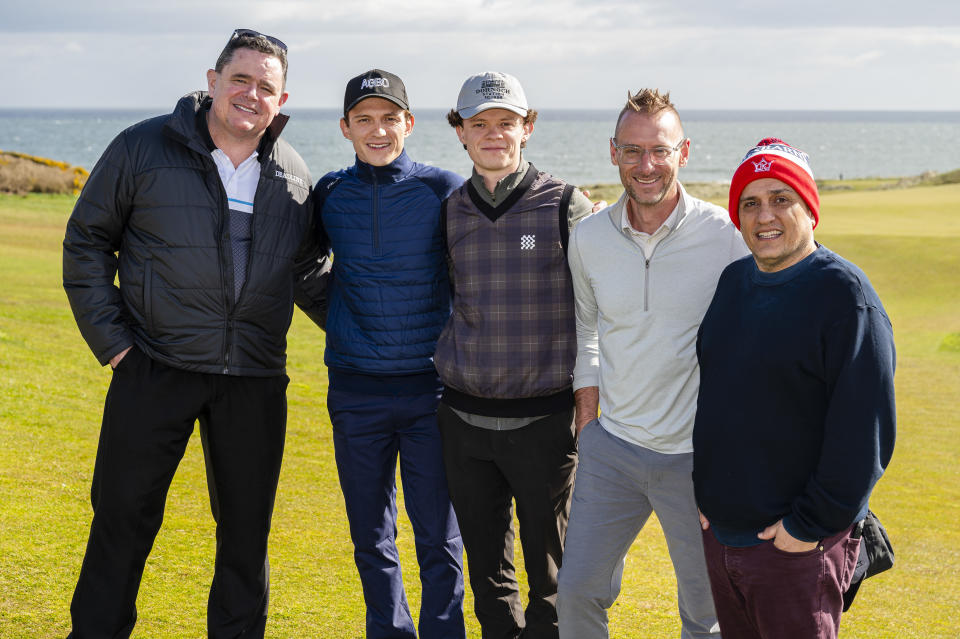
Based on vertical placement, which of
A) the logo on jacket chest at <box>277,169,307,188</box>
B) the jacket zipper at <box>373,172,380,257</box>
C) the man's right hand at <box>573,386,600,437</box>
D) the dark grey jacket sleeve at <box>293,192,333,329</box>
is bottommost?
the man's right hand at <box>573,386,600,437</box>

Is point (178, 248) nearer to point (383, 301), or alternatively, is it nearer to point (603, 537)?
point (383, 301)

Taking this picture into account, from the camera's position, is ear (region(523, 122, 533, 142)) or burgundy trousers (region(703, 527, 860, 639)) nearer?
burgundy trousers (region(703, 527, 860, 639))

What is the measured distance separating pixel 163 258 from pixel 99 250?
28 centimetres

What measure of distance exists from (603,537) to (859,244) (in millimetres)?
17292

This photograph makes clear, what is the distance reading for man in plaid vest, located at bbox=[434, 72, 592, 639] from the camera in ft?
12.8

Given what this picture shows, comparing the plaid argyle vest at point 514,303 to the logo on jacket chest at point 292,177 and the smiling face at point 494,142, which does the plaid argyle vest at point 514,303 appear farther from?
the logo on jacket chest at point 292,177

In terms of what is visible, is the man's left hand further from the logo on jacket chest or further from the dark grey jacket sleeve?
the logo on jacket chest

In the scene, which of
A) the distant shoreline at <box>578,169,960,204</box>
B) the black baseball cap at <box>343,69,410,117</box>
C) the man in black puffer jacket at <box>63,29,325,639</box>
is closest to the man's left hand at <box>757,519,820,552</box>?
the man in black puffer jacket at <box>63,29,325,639</box>

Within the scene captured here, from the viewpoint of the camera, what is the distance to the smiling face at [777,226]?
296 cm

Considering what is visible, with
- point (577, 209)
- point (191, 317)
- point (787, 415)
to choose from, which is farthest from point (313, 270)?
point (787, 415)

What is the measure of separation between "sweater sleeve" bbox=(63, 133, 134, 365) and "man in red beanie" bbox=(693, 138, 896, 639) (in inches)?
95.0

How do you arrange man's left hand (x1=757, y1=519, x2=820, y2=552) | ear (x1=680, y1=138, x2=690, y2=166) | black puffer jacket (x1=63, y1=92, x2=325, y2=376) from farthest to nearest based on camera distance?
black puffer jacket (x1=63, y1=92, x2=325, y2=376) → ear (x1=680, y1=138, x2=690, y2=166) → man's left hand (x1=757, y1=519, x2=820, y2=552)

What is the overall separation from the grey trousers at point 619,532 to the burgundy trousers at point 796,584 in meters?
0.52

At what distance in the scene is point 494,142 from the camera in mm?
4039
